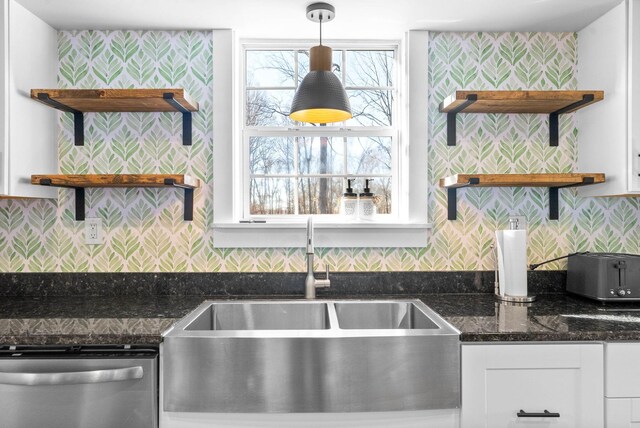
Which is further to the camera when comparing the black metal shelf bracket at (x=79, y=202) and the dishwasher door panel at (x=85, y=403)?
the black metal shelf bracket at (x=79, y=202)

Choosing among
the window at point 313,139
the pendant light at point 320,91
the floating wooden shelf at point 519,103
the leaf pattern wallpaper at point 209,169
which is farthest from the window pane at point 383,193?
the pendant light at point 320,91

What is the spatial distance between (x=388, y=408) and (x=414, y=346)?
213 mm

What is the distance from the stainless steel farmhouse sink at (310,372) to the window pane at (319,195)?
0.98 m

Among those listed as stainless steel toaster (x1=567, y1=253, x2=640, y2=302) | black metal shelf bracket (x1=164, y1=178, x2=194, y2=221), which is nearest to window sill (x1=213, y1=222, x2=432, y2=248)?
black metal shelf bracket (x1=164, y1=178, x2=194, y2=221)

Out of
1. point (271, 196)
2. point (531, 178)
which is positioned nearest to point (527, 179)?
point (531, 178)

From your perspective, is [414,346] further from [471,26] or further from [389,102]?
[471,26]

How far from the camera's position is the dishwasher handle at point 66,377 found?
1.42m

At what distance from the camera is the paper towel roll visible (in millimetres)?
2027

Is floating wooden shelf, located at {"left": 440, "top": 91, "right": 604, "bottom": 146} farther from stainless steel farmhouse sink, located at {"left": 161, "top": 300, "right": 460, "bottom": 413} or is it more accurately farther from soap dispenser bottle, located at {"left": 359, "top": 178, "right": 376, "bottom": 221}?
stainless steel farmhouse sink, located at {"left": 161, "top": 300, "right": 460, "bottom": 413}

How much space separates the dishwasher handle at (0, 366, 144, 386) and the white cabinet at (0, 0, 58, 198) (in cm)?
81

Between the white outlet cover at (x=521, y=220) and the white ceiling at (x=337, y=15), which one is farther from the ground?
the white ceiling at (x=337, y=15)

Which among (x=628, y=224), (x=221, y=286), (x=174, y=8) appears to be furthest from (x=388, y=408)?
(x=174, y=8)

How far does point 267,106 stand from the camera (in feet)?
7.84

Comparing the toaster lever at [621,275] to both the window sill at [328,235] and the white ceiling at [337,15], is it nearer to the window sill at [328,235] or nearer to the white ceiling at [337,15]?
the window sill at [328,235]
